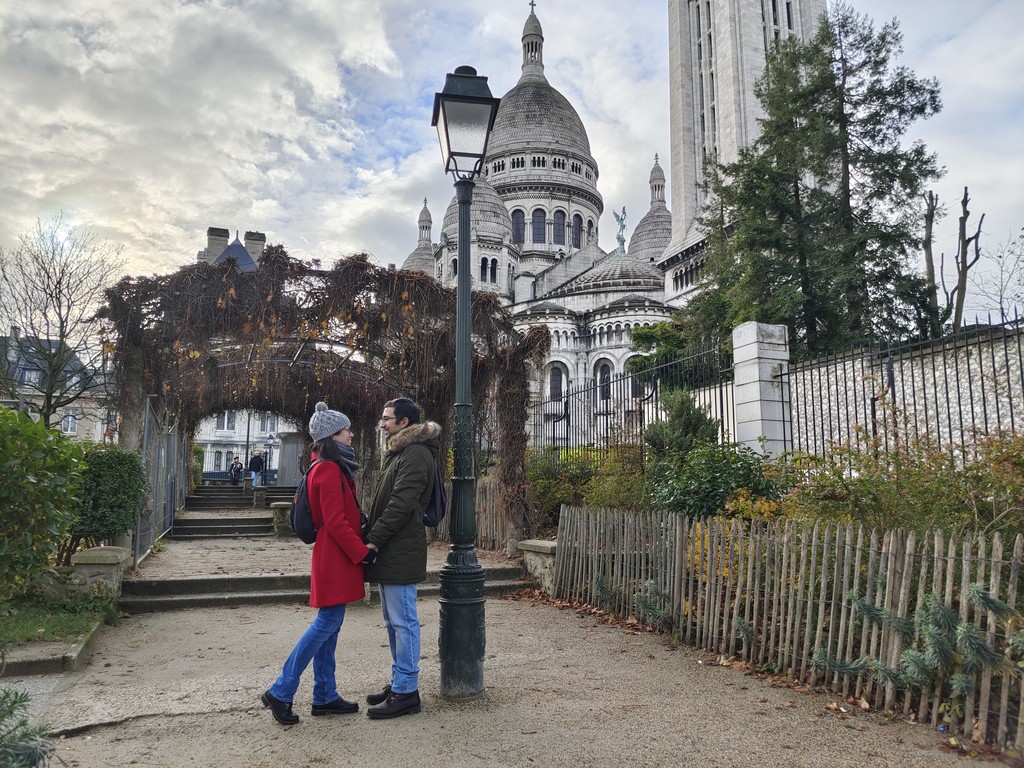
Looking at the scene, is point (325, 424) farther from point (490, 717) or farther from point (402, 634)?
point (490, 717)

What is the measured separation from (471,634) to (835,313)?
1704 centimetres

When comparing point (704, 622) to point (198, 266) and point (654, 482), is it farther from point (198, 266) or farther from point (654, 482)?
point (198, 266)

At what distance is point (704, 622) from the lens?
5.75 meters

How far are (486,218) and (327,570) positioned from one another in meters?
60.6

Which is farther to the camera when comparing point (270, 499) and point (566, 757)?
point (270, 499)

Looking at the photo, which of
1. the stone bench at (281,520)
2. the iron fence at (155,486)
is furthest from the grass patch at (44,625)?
the stone bench at (281,520)

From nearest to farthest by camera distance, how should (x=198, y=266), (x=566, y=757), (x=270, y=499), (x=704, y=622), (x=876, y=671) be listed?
1. (x=566, y=757)
2. (x=876, y=671)
3. (x=704, y=622)
4. (x=198, y=266)
5. (x=270, y=499)

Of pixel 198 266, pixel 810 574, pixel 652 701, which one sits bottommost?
pixel 652 701

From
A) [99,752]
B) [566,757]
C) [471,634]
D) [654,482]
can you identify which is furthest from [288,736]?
[654,482]

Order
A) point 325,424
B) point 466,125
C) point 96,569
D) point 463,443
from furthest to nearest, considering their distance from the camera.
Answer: point 96,569, point 466,125, point 463,443, point 325,424

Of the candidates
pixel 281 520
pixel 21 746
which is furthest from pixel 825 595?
pixel 281 520

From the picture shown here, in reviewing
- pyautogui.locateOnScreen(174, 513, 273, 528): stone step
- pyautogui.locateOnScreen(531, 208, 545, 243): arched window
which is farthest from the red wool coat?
pyautogui.locateOnScreen(531, 208, 545, 243): arched window

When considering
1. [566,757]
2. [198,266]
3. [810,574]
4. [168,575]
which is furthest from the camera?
[198,266]

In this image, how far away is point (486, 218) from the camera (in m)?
62.6
